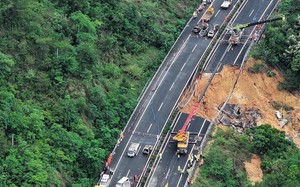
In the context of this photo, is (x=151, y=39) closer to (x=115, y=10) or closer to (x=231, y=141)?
(x=115, y=10)

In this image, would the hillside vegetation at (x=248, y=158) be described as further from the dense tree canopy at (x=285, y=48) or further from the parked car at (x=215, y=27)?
the parked car at (x=215, y=27)

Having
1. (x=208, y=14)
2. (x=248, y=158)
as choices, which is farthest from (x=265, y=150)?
(x=208, y=14)

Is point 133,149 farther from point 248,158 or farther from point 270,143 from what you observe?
point 270,143

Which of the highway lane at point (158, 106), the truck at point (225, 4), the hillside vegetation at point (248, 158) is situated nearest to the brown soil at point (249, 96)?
the highway lane at point (158, 106)

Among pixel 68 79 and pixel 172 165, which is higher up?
pixel 68 79

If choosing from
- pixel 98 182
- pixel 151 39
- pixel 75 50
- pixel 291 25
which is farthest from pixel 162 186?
pixel 291 25
